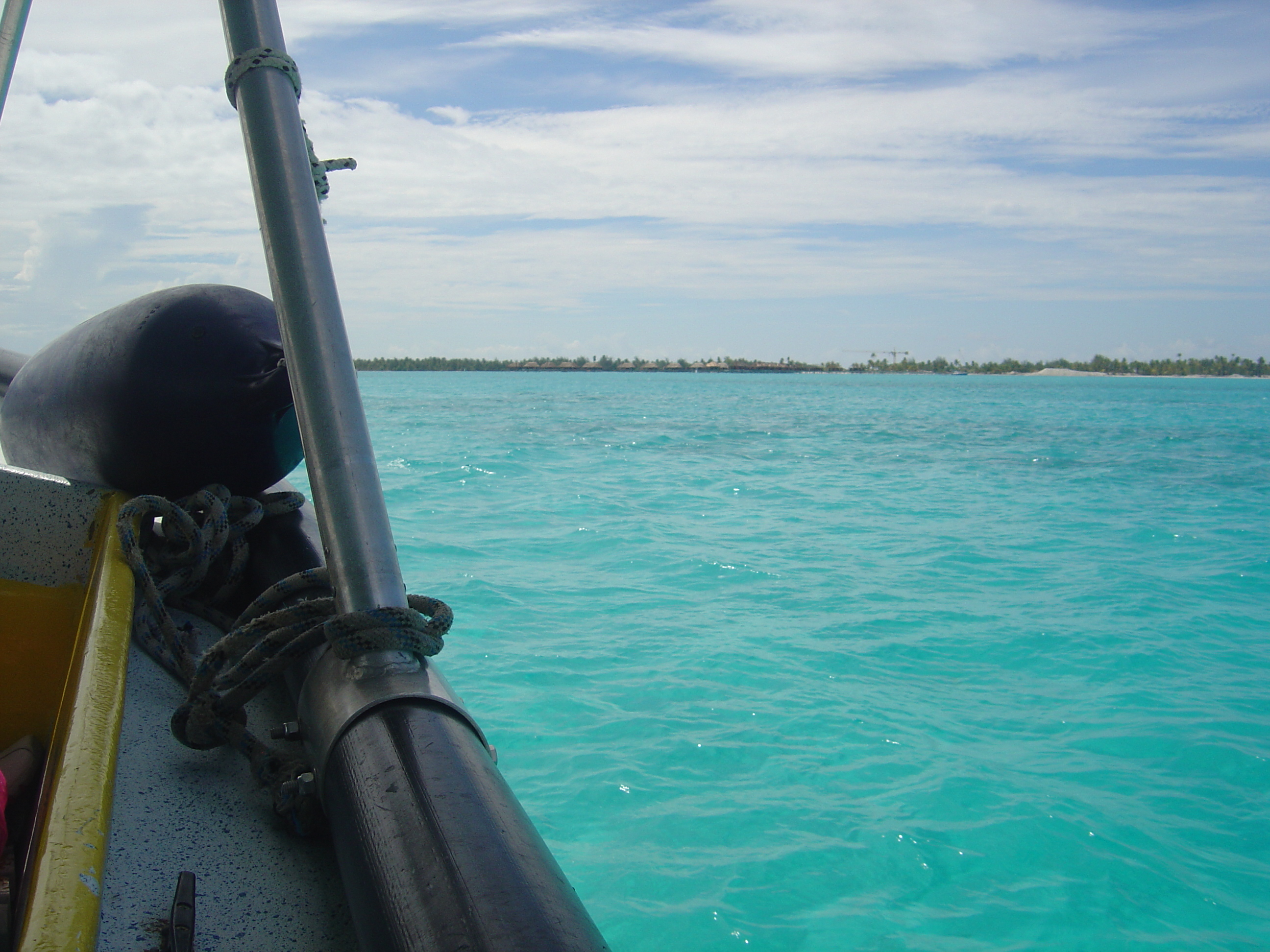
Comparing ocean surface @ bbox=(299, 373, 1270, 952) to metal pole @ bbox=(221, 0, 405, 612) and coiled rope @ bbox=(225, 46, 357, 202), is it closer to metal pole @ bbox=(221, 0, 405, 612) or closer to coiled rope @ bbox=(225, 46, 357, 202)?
metal pole @ bbox=(221, 0, 405, 612)

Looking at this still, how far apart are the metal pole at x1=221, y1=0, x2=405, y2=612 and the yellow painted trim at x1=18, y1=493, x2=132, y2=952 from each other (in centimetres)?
33

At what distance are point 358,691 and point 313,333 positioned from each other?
546 millimetres

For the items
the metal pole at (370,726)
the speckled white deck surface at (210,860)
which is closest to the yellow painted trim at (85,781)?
the speckled white deck surface at (210,860)

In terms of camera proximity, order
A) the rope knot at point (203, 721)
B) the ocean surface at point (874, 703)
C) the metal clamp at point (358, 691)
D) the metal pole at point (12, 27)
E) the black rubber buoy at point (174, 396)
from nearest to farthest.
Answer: the metal clamp at point (358, 691)
the rope knot at point (203, 721)
the black rubber buoy at point (174, 396)
the metal pole at point (12, 27)
the ocean surface at point (874, 703)

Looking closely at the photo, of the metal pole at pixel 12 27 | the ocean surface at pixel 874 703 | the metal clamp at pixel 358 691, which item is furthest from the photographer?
the ocean surface at pixel 874 703

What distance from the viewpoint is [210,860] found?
1.04 metres

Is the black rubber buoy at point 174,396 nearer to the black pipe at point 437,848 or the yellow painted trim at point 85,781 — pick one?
the yellow painted trim at point 85,781

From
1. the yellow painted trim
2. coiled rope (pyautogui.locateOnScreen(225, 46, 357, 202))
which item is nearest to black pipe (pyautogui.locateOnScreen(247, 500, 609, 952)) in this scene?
the yellow painted trim

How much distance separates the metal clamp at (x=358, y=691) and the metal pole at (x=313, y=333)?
10 centimetres

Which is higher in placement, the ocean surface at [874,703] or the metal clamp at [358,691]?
the metal clamp at [358,691]

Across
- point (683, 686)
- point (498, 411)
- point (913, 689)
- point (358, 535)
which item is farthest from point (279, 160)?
point (498, 411)

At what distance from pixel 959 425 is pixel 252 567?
25.4 metres

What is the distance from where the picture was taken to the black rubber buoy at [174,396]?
1784 mm

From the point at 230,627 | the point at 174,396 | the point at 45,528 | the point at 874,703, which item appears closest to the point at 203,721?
the point at 230,627
